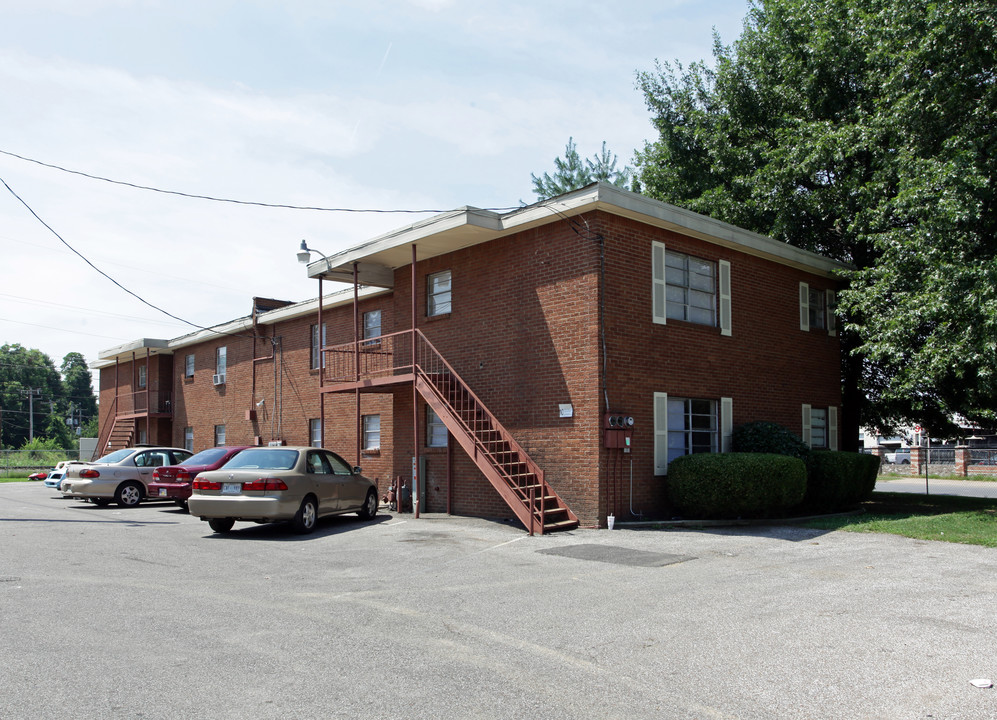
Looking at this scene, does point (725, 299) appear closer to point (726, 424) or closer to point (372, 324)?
point (726, 424)

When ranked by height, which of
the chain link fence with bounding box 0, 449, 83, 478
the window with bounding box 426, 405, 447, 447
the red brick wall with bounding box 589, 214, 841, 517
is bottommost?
the chain link fence with bounding box 0, 449, 83, 478

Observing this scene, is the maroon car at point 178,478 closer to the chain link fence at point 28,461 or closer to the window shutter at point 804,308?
the window shutter at point 804,308

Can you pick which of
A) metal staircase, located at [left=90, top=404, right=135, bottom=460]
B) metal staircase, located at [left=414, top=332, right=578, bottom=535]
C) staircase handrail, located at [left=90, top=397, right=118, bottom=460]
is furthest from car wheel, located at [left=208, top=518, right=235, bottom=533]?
staircase handrail, located at [left=90, top=397, right=118, bottom=460]

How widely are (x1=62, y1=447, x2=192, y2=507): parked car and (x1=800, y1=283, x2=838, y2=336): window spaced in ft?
51.3

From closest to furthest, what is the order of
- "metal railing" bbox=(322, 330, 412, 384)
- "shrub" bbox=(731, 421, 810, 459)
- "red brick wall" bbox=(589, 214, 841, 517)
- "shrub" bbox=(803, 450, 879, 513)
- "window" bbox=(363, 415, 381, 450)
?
1. "red brick wall" bbox=(589, 214, 841, 517)
2. "shrub" bbox=(731, 421, 810, 459)
3. "shrub" bbox=(803, 450, 879, 513)
4. "metal railing" bbox=(322, 330, 412, 384)
5. "window" bbox=(363, 415, 381, 450)

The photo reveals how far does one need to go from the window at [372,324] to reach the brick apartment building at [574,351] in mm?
52

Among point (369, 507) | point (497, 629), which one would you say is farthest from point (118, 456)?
point (497, 629)

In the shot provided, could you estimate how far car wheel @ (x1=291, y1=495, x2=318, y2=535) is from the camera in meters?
12.9

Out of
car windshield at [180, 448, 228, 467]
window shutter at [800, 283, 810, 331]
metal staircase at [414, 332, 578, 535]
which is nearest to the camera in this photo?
metal staircase at [414, 332, 578, 535]

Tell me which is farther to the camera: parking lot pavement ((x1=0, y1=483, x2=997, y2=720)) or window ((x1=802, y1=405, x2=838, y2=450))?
window ((x1=802, y1=405, x2=838, y2=450))

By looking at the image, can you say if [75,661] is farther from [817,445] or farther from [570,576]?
[817,445]

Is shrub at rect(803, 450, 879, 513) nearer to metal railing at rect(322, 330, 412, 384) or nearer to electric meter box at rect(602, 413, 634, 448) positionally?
electric meter box at rect(602, 413, 634, 448)

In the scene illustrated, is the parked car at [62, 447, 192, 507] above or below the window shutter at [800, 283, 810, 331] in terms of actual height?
below

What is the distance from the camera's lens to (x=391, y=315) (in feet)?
65.7
